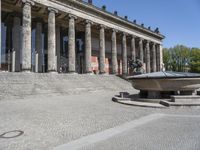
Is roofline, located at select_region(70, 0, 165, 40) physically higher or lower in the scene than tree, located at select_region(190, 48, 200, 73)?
higher

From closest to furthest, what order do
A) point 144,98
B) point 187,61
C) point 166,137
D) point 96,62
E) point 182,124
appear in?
point 166,137 → point 182,124 → point 144,98 → point 96,62 → point 187,61

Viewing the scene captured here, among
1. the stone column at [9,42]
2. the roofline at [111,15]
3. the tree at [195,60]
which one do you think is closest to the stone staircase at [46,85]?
the stone column at [9,42]

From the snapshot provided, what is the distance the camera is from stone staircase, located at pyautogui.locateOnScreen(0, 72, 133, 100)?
22625 mm

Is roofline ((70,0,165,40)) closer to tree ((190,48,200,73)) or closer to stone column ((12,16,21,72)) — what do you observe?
stone column ((12,16,21,72))

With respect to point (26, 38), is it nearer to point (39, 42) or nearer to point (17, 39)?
point (17, 39)

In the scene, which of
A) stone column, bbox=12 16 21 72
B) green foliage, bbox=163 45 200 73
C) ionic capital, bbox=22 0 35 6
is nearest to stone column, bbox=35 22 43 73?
stone column, bbox=12 16 21 72

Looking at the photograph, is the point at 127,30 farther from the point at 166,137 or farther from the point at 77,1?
the point at 166,137

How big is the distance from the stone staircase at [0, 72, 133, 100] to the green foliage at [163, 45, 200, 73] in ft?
190

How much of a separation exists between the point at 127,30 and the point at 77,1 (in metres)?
16.2

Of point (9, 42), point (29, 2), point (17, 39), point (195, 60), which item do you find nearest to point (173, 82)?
point (29, 2)

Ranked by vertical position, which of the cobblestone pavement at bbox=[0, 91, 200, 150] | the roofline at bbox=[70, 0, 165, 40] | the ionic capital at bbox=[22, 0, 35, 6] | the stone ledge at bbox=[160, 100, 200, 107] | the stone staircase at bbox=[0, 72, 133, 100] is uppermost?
the roofline at bbox=[70, 0, 165, 40]

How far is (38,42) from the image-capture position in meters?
40.1

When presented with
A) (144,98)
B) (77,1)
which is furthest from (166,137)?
(77,1)

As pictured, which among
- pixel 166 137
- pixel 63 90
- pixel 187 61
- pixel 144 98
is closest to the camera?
pixel 166 137
